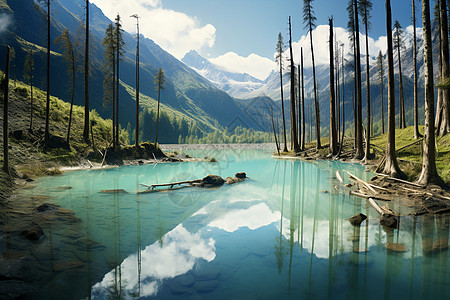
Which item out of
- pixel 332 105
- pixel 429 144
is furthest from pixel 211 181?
pixel 332 105

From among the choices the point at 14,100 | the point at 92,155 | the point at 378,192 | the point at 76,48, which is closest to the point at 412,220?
the point at 378,192

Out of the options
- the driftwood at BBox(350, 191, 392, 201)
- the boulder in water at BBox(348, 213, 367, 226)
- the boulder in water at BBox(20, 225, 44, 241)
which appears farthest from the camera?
the driftwood at BBox(350, 191, 392, 201)

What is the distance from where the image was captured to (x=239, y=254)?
659cm

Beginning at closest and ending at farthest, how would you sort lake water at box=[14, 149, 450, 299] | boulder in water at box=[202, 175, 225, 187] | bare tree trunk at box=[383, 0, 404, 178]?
lake water at box=[14, 149, 450, 299] → bare tree trunk at box=[383, 0, 404, 178] → boulder in water at box=[202, 175, 225, 187]

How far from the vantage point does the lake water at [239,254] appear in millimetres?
4785

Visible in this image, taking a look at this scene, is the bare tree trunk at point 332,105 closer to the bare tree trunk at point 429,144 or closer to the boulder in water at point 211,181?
the bare tree trunk at point 429,144

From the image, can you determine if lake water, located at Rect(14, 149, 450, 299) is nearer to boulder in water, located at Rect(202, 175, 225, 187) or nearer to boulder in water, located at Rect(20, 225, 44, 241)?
boulder in water, located at Rect(20, 225, 44, 241)

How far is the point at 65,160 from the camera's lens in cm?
2534

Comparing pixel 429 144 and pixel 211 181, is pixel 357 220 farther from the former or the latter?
pixel 211 181

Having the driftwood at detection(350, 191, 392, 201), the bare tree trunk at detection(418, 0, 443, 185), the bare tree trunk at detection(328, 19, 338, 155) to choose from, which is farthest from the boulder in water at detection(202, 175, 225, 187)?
the bare tree trunk at detection(328, 19, 338, 155)

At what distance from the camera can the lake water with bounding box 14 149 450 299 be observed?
15.7ft

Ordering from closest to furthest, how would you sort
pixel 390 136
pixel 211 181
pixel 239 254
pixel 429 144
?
pixel 239 254 → pixel 429 144 → pixel 390 136 → pixel 211 181

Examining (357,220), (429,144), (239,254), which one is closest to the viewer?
(239,254)

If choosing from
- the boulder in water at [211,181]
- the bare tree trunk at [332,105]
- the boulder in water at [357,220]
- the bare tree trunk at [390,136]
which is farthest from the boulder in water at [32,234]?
the bare tree trunk at [332,105]
